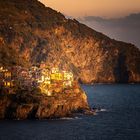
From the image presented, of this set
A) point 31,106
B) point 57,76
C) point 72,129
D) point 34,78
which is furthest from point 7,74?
point 72,129

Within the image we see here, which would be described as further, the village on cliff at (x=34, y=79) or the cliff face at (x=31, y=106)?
the village on cliff at (x=34, y=79)

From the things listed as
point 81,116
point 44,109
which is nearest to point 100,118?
point 81,116

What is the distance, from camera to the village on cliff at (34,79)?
178600 millimetres

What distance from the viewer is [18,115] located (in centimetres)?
16675

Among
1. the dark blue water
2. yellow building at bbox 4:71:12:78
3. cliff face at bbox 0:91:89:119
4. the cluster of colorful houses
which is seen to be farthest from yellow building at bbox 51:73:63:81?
the dark blue water

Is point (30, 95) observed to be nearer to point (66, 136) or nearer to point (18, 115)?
point (18, 115)

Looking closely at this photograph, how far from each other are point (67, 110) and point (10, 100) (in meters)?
19.3

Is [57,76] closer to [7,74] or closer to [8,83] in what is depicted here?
[7,74]

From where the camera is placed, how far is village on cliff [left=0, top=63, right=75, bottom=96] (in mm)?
178600

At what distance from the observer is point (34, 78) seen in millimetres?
190125

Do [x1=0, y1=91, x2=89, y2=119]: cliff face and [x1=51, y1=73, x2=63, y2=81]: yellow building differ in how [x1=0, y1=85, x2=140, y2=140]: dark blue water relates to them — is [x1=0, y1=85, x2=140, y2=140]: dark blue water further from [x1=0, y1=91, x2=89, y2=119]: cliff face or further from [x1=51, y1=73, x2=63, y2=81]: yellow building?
[x1=51, y1=73, x2=63, y2=81]: yellow building

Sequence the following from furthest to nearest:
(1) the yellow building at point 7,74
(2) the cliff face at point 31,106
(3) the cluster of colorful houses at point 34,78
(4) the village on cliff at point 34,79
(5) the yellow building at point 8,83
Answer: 1. (1) the yellow building at point 7,74
2. (3) the cluster of colorful houses at point 34,78
3. (4) the village on cliff at point 34,79
4. (5) the yellow building at point 8,83
5. (2) the cliff face at point 31,106

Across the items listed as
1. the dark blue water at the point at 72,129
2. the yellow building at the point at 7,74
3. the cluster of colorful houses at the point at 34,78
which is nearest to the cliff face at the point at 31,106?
the dark blue water at the point at 72,129

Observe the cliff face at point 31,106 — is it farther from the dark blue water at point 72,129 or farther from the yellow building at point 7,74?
the yellow building at point 7,74
